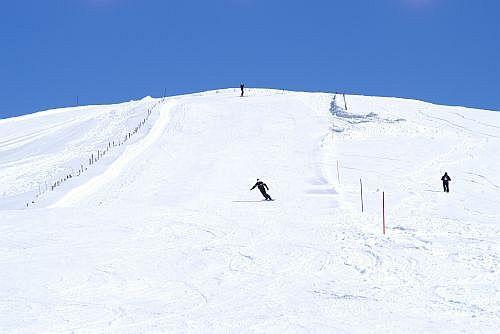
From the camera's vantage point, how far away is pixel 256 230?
55.5 ft

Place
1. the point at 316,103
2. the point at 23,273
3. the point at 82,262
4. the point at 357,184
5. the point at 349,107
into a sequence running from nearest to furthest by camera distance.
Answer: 1. the point at 23,273
2. the point at 82,262
3. the point at 357,184
4. the point at 349,107
5. the point at 316,103

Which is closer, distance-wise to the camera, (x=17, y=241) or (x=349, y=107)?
(x=17, y=241)

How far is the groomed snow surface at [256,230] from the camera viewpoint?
10.1 metres

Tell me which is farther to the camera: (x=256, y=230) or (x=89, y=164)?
(x=89, y=164)

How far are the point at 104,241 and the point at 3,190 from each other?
49.8 ft

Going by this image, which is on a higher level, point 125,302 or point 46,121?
point 46,121

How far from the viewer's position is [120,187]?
25625 mm

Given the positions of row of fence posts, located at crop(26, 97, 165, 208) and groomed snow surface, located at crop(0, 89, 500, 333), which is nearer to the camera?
groomed snow surface, located at crop(0, 89, 500, 333)

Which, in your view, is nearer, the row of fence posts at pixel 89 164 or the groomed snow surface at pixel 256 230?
the groomed snow surface at pixel 256 230

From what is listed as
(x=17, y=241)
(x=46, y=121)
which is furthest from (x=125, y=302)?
(x=46, y=121)

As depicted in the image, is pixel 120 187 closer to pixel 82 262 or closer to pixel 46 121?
pixel 82 262


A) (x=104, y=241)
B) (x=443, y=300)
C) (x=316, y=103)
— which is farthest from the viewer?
(x=316, y=103)

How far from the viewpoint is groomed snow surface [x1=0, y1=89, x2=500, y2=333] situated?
10.1 metres

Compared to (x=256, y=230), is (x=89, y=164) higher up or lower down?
higher up
